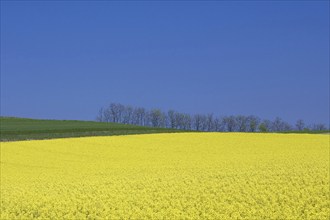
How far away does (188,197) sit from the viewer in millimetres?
15648

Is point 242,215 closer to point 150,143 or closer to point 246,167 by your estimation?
point 246,167

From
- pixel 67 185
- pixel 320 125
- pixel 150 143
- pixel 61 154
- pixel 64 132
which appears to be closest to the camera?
pixel 67 185

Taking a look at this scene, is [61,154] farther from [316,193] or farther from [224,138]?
[316,193]

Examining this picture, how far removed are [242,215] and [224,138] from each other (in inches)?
1104

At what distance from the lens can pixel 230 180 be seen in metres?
19.0

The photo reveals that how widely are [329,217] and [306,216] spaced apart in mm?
529

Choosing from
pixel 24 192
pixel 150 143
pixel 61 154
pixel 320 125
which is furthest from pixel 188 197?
pixel 320 125

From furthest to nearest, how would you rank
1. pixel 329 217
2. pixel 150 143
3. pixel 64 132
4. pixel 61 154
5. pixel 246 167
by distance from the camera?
pixel 64 132 → pixel 150 143 → pixel 61 154 → pixel 246 167 → pixel 329 217

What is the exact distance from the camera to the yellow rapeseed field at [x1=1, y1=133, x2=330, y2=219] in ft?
46.2

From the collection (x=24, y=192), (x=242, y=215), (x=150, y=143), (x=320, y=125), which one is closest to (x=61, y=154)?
(x=150, y=143)

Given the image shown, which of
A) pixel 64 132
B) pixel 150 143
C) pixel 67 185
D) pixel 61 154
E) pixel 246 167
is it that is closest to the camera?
pixel 67 185

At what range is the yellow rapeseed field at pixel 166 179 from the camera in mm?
14078

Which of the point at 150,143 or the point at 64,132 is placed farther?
the point at 64,132

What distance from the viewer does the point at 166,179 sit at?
20.3m
